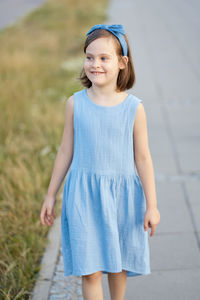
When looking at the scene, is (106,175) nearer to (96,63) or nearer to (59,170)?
(59,170)

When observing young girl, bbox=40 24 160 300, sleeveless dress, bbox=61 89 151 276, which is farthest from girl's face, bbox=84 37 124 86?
sleeveless dress, bbox=61 89 151 276

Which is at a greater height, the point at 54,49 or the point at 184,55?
the point at 54,49

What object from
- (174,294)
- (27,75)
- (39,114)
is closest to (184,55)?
(27,75)

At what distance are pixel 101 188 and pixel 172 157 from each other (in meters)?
2.78

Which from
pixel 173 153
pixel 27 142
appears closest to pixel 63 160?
pixel 173 153

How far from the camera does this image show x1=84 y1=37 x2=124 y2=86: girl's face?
6.24ft

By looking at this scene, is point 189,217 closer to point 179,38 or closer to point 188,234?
point 188,234

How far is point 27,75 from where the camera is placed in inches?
313

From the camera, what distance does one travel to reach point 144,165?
2035 millimetres

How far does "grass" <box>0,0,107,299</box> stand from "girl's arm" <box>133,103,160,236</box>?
38.0 inches

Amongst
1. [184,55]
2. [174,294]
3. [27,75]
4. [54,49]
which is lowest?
[174,294]

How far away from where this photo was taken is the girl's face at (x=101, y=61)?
6.24 ft

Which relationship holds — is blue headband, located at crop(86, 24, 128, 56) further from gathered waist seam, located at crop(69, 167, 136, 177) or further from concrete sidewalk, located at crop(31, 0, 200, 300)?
concrete sidewalk, located at crop(31, 0, 200, 300)

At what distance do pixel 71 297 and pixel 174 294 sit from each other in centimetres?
62
